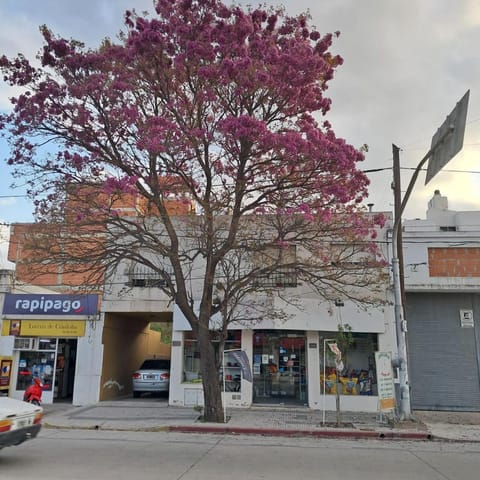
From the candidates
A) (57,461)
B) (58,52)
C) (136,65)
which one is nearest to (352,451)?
(57,461)

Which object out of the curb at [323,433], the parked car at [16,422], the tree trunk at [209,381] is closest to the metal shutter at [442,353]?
the curb at [323,433]

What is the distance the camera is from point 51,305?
1898 centimetres

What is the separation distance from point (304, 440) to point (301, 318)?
237 inches

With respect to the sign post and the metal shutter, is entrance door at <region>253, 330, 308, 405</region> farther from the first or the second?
the sign post

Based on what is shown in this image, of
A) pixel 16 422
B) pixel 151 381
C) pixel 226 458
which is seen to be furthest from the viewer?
pixel 151 381

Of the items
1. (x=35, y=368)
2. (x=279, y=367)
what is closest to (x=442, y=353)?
(x=279, y=367)

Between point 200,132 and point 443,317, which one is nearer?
point 200,132

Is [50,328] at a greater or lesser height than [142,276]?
lesser

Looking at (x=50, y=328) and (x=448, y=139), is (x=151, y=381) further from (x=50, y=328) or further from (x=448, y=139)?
(x=448, y=139)

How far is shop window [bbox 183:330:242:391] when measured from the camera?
1814cm

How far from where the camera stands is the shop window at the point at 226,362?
59.5 feet

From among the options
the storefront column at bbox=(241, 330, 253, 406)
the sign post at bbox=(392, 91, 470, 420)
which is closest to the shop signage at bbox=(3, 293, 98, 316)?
the storefront column at bbox=(241, 330, 253, 406)

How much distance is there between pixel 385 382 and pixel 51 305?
41.3 ft

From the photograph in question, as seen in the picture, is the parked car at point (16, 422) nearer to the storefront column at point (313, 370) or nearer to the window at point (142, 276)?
the window at point (142, 276)
